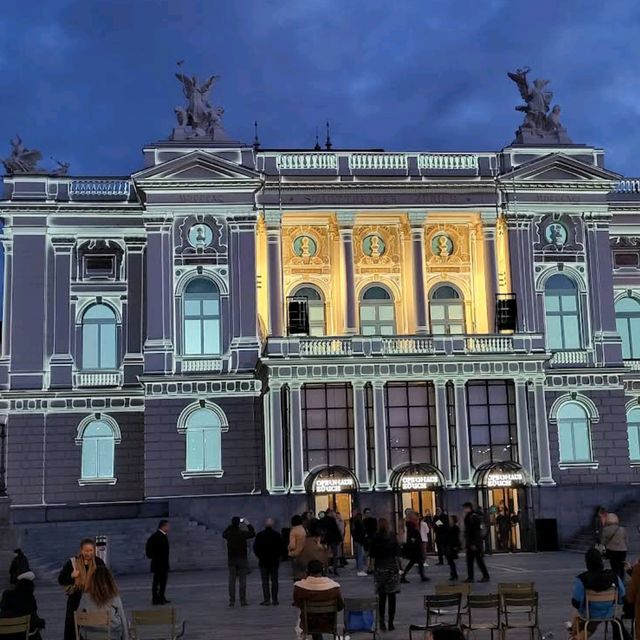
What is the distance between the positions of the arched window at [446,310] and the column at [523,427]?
6.59m

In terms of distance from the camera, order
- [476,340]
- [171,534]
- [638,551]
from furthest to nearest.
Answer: [476,340], [171,534], [638,551]

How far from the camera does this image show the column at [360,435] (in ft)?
148

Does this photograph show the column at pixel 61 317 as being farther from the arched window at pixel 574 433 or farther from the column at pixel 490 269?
the arched window at pixel 574 433

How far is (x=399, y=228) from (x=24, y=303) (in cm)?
1749

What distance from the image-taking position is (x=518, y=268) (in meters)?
50.5

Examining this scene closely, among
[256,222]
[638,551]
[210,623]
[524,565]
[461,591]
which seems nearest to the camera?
[461,591]

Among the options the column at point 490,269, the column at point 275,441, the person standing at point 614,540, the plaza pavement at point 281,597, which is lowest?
the plaza pavement at point 281,597

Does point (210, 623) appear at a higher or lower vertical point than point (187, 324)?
lower

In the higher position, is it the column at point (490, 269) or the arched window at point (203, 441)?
the column at point (490, 269)

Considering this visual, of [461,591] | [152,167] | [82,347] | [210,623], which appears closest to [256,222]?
[152,167]

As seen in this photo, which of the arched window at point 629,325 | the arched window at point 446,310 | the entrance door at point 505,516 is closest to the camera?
the entrance door at point 505,516

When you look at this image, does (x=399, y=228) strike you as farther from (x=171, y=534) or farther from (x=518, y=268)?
(x=171, y=534)

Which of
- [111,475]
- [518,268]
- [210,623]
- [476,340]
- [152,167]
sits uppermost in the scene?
[152,167]

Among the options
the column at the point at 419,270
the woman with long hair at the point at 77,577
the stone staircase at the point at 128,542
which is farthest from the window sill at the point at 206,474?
the woman with long hair at the point at 77,577
